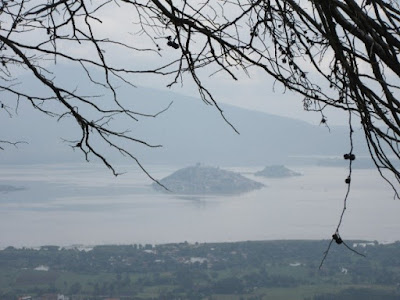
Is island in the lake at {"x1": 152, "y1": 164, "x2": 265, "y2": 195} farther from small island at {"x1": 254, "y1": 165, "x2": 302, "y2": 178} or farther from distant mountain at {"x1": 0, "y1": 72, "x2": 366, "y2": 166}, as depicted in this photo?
distant mountain at {"x1": 0, "y1": 72, "x2": 366, "y2": 166}

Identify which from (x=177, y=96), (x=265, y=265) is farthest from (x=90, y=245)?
(x=177, y=96)

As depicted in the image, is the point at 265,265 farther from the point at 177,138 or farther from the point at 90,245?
the point at 177,138

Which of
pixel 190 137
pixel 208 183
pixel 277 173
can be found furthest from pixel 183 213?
pixel 190 137

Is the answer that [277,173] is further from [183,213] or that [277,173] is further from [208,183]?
[183,213]

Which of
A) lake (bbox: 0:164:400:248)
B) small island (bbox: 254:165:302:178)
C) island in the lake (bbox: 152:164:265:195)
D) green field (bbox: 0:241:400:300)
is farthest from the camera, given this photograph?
small island (bbox: 254:165:302:178)

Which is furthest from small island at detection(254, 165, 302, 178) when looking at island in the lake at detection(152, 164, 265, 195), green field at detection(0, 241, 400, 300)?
green field at detection(0, 241, 400, 300)
